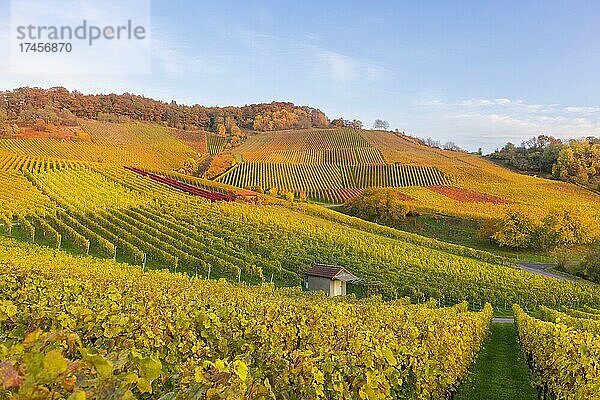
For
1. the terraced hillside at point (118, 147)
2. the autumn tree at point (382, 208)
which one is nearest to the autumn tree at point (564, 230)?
the autumn tree at point (382, 208)

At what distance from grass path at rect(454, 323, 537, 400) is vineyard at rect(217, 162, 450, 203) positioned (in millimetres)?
46947

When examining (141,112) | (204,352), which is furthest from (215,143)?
(204,352)

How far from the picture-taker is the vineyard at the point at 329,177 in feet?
219

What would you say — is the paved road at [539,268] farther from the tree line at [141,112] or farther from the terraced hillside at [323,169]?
the tree line at [141,112]

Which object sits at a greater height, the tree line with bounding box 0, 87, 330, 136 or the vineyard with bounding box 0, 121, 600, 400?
the tree line with bounding box 0, 87, 330, 136

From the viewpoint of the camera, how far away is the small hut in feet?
76.4

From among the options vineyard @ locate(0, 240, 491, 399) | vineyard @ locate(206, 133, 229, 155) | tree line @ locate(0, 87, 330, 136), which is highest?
tree line @ locate(0, 87, 330, 136)

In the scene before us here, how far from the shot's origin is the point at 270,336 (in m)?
5.45

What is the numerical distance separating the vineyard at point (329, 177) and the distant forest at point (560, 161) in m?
22.2

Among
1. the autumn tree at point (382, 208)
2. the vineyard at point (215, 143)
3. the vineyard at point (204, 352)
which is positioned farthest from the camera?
the vineyard at point (215, 143)

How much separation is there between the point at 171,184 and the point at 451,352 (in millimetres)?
43508

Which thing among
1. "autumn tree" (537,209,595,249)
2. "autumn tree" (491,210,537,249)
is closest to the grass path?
"autumn tree" (491,210,537,249)

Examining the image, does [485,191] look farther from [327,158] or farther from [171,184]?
[171,184]

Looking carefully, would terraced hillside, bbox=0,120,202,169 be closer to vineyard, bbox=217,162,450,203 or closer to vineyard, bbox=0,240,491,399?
vineyard, bbox=217,162,450,203
